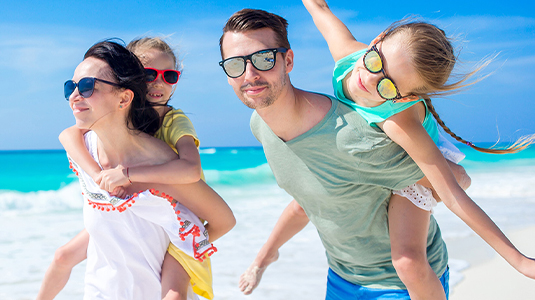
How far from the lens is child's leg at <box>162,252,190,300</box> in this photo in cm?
234

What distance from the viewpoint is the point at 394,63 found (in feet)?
7.45

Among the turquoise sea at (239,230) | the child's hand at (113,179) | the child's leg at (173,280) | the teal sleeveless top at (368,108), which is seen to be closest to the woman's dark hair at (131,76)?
the child's hand at (113,179)

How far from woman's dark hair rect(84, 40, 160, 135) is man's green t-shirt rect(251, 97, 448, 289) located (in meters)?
0.69

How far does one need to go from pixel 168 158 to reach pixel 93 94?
20.6 inches

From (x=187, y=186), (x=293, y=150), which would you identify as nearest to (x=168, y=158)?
(x=187, y=186)

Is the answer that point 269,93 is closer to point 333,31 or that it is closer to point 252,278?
point 333,31

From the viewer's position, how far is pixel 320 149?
8.02ft

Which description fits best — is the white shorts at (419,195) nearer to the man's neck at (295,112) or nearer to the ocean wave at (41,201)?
the man's neck at (295,112)

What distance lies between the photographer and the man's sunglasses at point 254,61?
2.40 metres

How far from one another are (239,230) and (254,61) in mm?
5983

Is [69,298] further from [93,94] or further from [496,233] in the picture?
[496,233]

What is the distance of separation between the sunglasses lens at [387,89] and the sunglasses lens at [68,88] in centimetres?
162

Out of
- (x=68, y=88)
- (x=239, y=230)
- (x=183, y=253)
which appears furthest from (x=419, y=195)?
(x=239, y=230)

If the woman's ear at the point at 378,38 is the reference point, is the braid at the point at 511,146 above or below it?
below
